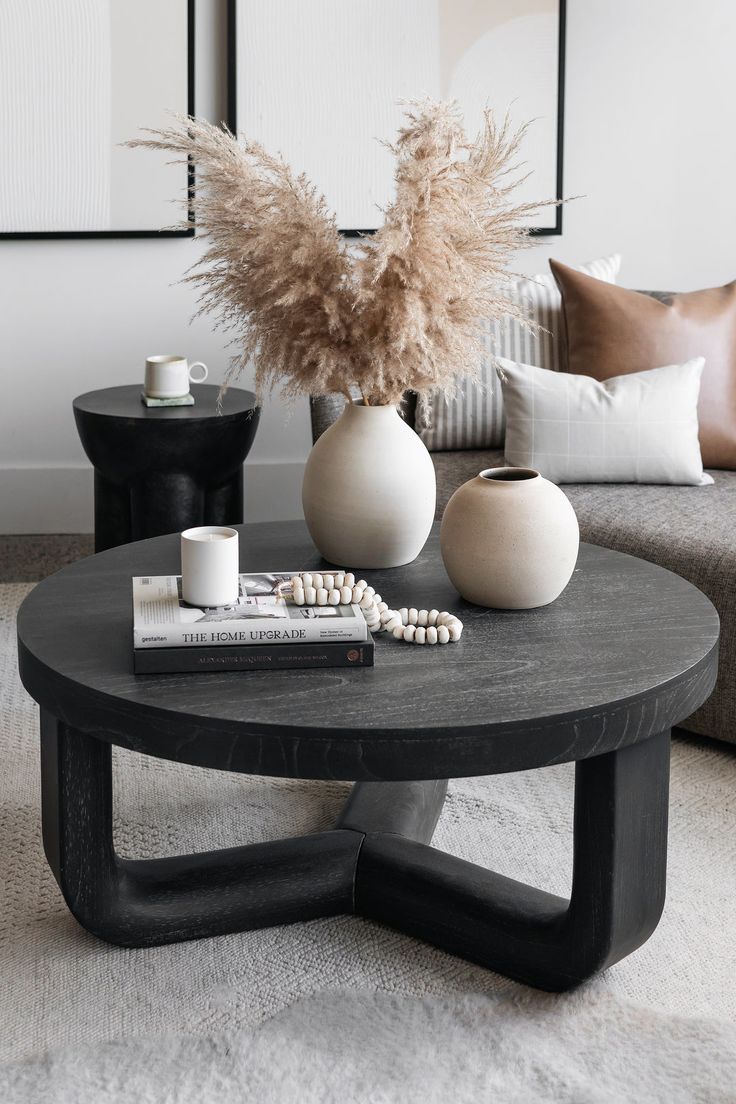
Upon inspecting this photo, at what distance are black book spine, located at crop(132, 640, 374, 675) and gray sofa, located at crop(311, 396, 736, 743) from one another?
40.1 inches

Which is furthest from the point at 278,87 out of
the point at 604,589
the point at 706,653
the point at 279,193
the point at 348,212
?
the point at 706,653

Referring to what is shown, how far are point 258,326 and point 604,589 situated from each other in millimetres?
612

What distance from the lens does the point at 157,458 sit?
8.88ft

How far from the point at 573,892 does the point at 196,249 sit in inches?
99.7

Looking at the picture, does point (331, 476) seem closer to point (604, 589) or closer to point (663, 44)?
point (604, 589)

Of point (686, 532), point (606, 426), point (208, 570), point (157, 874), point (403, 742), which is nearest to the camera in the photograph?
point (403, 742)

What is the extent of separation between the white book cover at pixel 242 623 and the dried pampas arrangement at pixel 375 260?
1.25 ft

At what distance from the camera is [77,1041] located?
1419 millimetres

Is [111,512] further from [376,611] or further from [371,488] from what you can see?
[376,611]

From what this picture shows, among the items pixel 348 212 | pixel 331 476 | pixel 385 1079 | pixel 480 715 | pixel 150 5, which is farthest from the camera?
pixel 348 212

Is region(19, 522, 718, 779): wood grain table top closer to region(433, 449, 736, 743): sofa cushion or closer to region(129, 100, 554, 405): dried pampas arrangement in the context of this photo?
region(129, 100, 554, 405): dried pampas arrangement

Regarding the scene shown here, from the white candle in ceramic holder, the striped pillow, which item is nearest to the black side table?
the striped pillow

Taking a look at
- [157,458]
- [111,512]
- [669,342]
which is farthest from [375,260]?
[111,512]

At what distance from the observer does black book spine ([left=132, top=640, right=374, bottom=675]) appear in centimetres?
134
